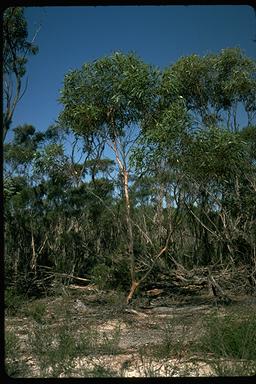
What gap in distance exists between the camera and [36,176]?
12.4m

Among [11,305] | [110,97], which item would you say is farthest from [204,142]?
[11,305]

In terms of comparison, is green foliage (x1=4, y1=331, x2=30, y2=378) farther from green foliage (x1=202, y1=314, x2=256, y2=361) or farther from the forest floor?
green foliage (x1=202, y1=314, x2=256, y2=361)

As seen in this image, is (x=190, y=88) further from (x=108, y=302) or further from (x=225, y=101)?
(x=108, y=302)

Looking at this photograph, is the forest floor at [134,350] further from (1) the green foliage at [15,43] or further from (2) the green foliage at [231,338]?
(1) the green foliage at [15,43]

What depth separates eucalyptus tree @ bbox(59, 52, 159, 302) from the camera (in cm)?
865

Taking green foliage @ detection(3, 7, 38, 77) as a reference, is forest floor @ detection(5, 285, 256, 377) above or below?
below

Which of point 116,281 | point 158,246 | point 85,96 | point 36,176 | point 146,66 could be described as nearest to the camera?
point 146,66

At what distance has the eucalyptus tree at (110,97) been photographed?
8648 mm

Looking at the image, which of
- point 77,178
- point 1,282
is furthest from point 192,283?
point 1,282

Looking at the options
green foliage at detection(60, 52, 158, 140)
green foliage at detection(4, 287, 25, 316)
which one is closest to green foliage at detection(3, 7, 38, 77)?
green foliage at detection(60, 52, 158, 140)

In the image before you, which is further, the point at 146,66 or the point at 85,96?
the point at 85,96

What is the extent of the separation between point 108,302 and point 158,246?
2.60m

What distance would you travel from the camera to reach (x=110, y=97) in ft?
29.6

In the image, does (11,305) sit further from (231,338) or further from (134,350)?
(231,338)
